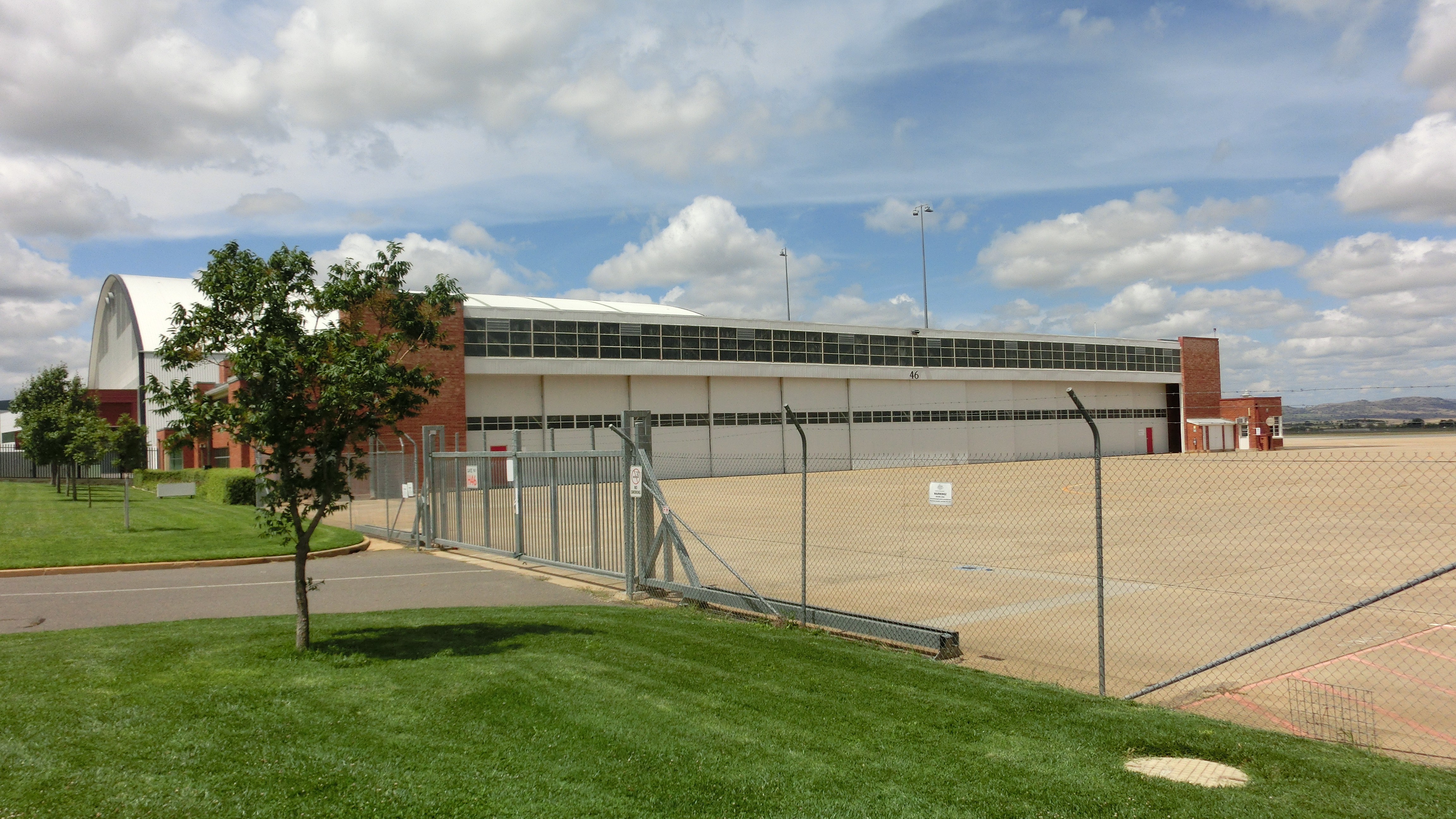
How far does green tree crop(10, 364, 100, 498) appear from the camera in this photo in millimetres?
33375

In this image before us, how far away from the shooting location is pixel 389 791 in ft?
15.5

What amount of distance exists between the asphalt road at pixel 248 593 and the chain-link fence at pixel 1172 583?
11.9 ft

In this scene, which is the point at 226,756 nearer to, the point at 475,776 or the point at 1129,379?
the point at 475,776

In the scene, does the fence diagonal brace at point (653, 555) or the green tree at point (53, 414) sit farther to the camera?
the green tree at point (53, 414)

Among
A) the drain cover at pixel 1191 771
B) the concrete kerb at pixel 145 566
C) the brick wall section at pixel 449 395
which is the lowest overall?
the concrete kerb at pixel 145 566

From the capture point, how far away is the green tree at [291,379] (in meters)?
7.93

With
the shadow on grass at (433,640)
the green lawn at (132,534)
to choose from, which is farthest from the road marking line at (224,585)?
the shadow on grass at (433,640)

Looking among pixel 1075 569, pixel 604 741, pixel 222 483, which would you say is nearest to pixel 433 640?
pixel 604 741

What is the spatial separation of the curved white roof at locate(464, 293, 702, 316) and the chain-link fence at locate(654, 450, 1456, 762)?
19328 millimetres

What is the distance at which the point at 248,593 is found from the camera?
13641 millimetres

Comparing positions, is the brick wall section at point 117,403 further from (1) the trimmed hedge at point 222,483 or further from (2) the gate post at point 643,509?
(2) the gate post at point 643,509

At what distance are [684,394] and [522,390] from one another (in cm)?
928

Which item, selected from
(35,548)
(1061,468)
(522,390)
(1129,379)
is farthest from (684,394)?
(1129,379)

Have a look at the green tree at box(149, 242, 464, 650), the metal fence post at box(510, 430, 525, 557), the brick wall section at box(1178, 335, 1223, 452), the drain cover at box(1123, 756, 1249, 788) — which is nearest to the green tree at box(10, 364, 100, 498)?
the metal fence post at box(510, 430, 525, 557)
